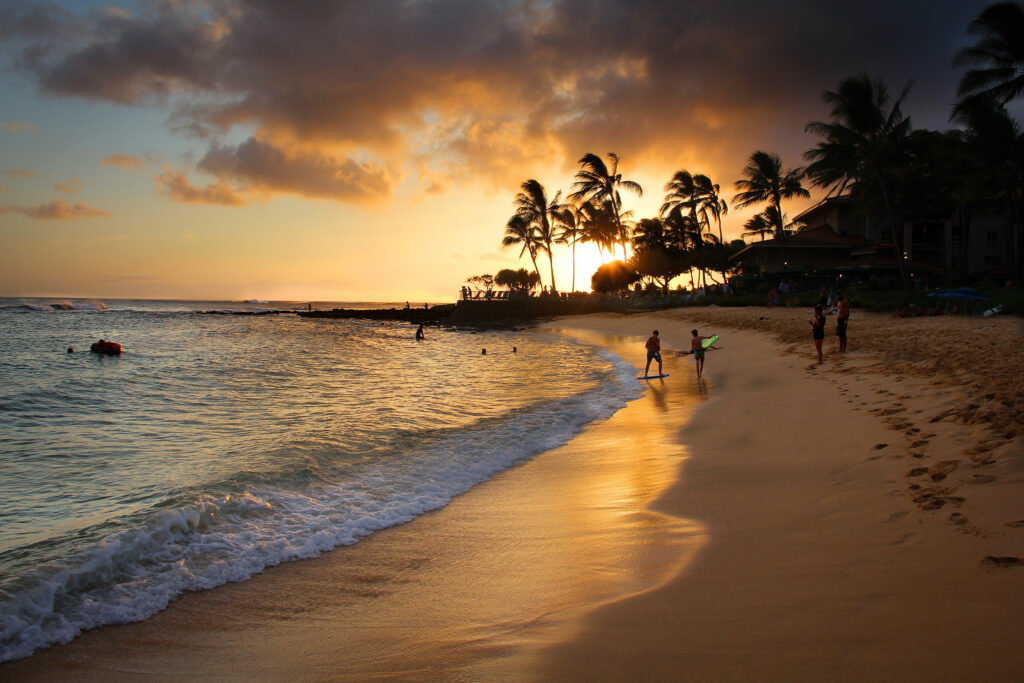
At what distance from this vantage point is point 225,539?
4926 mm

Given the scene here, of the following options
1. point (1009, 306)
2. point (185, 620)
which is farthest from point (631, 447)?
point (1009, 306)

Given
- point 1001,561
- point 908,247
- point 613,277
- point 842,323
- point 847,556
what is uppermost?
point 613,277

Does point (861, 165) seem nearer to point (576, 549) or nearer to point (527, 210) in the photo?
point (527, 210)

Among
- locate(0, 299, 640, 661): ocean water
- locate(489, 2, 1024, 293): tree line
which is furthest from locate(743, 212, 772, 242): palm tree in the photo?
locate(0, 299, 640, 661): ocean water

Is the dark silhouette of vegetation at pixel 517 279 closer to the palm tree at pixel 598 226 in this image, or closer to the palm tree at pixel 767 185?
the palm tree at pixel 598 226

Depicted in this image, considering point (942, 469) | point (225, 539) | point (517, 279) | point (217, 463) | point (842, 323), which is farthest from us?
point (517, 279)

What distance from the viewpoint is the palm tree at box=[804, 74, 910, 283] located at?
29.5 metres

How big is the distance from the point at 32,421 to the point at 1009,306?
87.8ft

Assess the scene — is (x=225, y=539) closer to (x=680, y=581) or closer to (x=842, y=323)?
(x=680, y=581)

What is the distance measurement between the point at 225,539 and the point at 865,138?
37.6 metres

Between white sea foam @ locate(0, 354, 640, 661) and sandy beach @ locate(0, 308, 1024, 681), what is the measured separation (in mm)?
240

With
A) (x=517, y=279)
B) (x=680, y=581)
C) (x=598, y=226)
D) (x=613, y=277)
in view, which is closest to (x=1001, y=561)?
(x=680, y=581)

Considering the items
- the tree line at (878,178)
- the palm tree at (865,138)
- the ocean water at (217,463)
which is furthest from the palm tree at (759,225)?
the ocean water at (217,463)

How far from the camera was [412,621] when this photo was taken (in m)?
3.46
